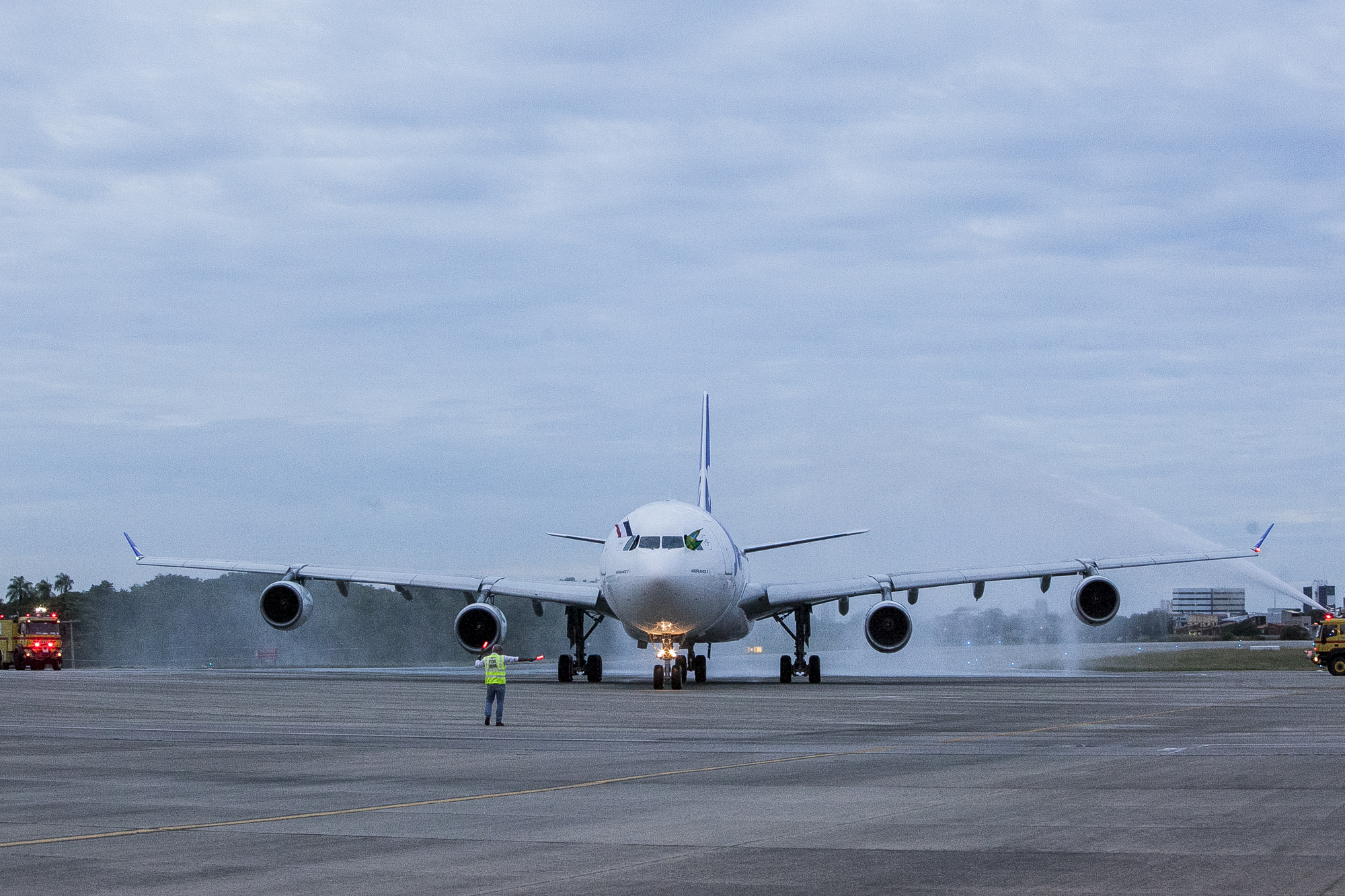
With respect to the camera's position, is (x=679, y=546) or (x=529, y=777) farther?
(x=679, y=546)

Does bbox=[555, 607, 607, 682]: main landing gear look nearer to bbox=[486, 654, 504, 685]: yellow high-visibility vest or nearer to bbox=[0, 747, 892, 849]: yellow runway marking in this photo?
bbox=[486, 654, 504, 685]: yellow high-visibility vest

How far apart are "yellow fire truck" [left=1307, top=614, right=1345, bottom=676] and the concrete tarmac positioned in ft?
83.2

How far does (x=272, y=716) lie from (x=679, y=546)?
14.4 metres

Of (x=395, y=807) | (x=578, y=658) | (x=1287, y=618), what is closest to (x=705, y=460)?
(x=578, y=658)

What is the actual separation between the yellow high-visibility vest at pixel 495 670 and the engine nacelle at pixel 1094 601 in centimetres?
2391

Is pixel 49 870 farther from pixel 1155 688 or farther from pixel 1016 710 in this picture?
pixel 1155 688

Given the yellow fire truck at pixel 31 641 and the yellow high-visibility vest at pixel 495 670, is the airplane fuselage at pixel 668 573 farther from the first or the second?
the yellow fire truck at pixel 31 641

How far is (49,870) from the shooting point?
9.88 m

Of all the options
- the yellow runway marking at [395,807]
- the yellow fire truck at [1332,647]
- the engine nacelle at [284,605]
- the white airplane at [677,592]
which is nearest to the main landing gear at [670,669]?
the white airplane at [677,592]

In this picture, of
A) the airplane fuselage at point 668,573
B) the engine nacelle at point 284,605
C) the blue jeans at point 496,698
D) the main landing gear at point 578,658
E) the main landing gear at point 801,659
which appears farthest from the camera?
the main landing gear at point 578,658

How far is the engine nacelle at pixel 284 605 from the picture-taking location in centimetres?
4541

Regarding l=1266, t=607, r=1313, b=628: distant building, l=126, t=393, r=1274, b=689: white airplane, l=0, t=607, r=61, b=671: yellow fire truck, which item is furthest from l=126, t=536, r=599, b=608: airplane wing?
l=1266, t=607, r=1313, b=628: distant building

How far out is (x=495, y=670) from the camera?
81.1ft

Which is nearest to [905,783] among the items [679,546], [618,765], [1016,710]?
[618,765]
